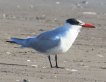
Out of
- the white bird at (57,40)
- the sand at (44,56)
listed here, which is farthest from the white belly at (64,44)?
the sand at (44,56)

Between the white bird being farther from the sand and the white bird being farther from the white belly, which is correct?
the sand

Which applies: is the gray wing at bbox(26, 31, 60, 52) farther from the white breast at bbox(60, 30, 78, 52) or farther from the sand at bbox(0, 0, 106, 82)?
the sand at bbox(0, 0, 106, 82)

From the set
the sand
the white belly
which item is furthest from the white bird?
the sand

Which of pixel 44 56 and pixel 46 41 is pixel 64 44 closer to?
pixel 46 41

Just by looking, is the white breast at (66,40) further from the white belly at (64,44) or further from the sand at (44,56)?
the sand at (44,56)

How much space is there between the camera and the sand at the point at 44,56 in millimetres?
8977

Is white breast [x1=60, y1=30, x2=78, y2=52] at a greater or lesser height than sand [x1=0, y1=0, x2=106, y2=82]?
greater

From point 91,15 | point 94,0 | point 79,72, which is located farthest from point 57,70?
point 94,0

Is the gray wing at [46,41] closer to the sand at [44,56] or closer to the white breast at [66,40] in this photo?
the white breast at [66,40]

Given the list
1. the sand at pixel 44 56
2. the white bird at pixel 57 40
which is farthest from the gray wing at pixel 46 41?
the sand at pixel 44 56

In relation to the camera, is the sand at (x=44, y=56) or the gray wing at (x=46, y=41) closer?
the sand at (x=44, y=56)

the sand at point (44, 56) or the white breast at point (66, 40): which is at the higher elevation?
the white breast at point (66, 40)

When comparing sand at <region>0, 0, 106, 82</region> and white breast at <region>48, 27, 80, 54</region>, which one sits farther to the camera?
white breast at <region>48, 27, 80, 54</region>

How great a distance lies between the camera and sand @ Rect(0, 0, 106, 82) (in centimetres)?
898
